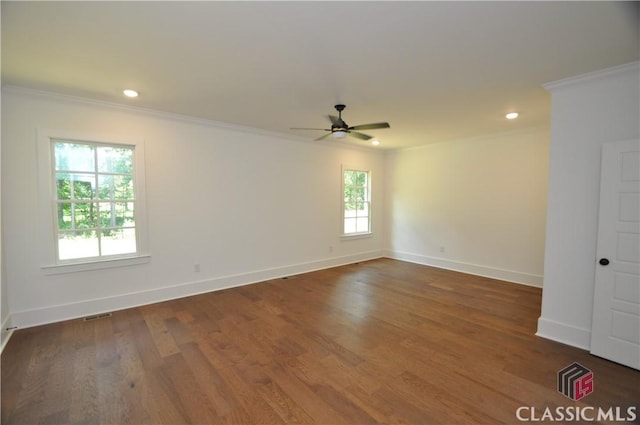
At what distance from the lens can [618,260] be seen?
2580 millimetres

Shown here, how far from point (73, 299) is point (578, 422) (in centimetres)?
504

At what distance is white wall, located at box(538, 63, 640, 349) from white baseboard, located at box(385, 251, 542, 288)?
6.85 ft

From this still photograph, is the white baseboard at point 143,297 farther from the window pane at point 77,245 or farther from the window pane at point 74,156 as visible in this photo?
the window pane at point 74,156

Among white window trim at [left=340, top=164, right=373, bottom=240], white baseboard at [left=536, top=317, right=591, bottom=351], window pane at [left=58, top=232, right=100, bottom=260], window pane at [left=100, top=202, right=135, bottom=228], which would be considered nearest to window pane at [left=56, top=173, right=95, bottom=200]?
window pane at [left=100, top=202, right=135, bottom=228]

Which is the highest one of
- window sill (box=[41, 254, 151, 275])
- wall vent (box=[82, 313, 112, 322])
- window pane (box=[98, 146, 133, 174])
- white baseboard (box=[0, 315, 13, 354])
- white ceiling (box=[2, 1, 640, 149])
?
white ceiling (box=[2, 1, 640, 149])

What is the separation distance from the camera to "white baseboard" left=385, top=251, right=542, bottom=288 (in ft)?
15.9

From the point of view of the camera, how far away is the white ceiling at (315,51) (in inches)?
74.5

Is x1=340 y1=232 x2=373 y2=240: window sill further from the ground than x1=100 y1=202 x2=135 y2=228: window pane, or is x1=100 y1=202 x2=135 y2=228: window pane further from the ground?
x1=100 y1=202 x2=135 y2=228: window pane

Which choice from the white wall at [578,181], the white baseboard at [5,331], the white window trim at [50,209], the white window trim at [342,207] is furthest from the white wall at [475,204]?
the white baseboard at [5,331]

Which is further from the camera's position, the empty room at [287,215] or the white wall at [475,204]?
the white wall at [475,204]

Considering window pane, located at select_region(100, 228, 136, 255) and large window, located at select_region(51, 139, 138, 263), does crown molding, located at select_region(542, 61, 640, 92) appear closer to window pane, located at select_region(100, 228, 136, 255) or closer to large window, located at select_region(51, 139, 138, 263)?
large window, located at select_region(51, 139, 138, 263)

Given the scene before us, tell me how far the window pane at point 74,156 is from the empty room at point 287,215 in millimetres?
28

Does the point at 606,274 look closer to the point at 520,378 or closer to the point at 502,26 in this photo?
the point at 520,378

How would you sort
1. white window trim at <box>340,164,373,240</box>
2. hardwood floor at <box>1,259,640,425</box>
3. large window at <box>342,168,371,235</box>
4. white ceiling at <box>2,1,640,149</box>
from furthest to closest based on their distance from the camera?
1. large window at <box>342,168,371,235</box>
2. white window trim at <box>340,164,373,240</box>
3. hardwood floor at <box>1,259,640,425</box>
4. white ceiling at <box>2,1,640,149</box>
